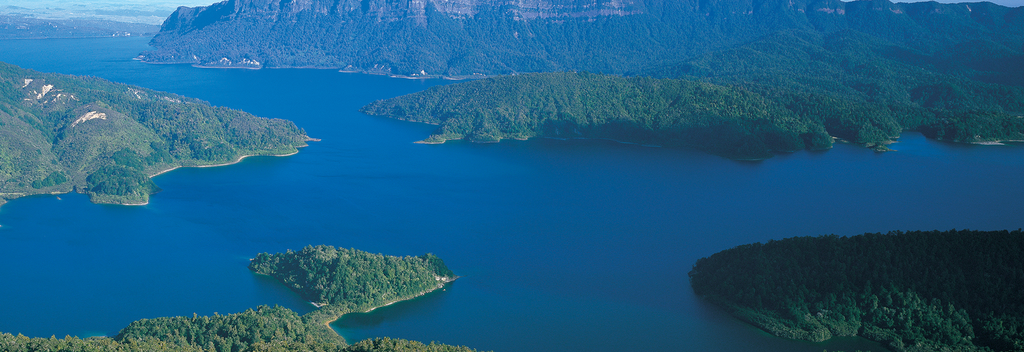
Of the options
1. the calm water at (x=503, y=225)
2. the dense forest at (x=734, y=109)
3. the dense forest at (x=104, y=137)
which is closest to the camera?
the calm water at (x=503, y=225)

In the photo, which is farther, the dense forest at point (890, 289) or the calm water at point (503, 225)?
the calm water at point (503, 225)

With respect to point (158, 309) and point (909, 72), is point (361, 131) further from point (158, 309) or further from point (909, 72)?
point (909, 72)

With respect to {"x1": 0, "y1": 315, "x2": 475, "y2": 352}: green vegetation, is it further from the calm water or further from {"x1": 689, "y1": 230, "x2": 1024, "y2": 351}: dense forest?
{"x1": 689, "y1": 230, "x2": 1024, "y2": 351}: dense forest

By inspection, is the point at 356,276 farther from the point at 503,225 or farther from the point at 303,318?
the point at 503,225

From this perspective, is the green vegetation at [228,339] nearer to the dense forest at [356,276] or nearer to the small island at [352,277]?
the small island at [352,277]

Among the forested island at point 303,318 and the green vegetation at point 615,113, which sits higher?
the green vegetation at point 615,113

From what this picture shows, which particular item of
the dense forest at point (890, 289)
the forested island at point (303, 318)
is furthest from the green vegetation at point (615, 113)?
the forested island at point (303, 318)

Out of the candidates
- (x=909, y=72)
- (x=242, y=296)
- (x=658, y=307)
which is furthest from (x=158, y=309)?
(x=909, y=72)
